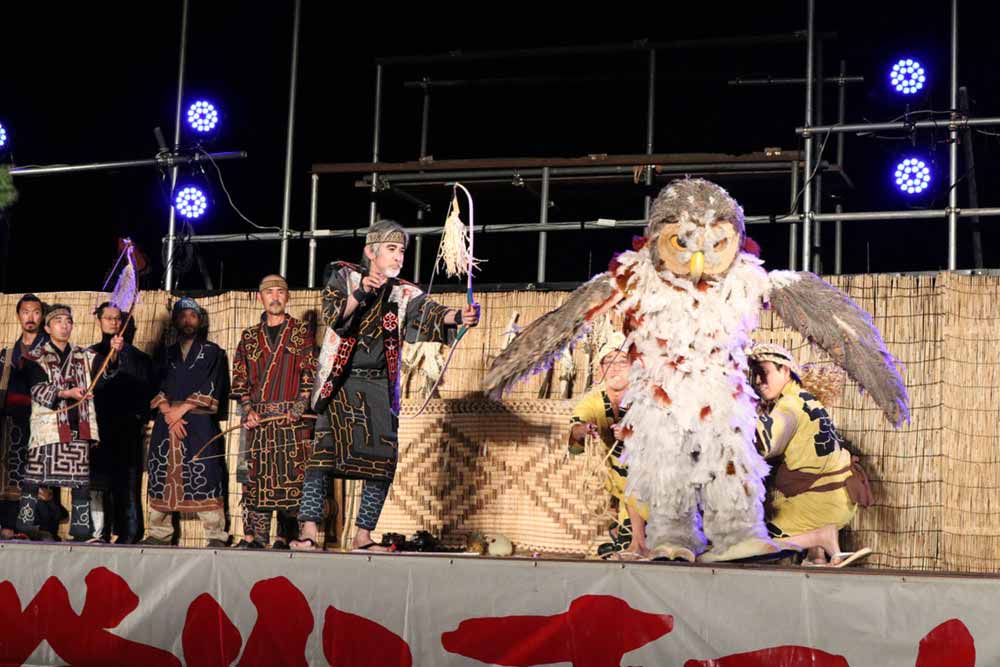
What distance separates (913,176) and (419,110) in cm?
313

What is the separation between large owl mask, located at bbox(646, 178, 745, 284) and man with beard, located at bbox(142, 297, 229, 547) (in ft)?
8.74

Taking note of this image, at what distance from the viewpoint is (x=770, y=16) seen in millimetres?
7707

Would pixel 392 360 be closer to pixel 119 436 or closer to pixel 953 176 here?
pixel 119 436

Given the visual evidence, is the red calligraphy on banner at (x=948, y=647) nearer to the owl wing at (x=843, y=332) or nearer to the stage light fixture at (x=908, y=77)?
the owl wing at (x=843, y=332)

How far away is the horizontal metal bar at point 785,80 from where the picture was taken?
7.29 meters

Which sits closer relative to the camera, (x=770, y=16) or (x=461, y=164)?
(x=461, y=164)

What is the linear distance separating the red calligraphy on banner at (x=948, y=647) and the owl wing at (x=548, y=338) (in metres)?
1.76

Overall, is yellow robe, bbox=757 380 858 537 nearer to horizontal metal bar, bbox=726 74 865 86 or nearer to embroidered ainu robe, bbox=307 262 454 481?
embroidered ainu robe, bbox=307 262 454 481

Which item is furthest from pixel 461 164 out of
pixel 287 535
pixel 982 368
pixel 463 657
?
pixel 463 657

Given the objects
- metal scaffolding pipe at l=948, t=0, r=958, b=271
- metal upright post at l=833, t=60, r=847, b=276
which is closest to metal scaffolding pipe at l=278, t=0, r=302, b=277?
metal upright post at l=833, t=60, r=847, b=276

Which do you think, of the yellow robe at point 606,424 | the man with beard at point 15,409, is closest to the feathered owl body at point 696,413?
the yellow robe at point 606,424

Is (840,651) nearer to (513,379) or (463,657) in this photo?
(463,657)

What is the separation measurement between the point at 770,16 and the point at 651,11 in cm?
66

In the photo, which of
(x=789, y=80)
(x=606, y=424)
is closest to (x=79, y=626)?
(x=606, y=424)
